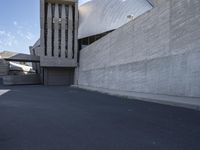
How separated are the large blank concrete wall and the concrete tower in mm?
15711

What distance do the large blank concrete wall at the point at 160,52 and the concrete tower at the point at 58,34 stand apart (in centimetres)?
1571

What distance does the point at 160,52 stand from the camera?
16156 millimetres

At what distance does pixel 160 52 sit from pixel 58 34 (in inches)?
1109

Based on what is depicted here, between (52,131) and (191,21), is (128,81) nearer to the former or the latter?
(191,21)

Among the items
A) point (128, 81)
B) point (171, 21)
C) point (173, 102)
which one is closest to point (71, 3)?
point (128, 81)

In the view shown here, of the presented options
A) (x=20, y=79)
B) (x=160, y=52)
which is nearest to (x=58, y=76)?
(x=20, y=79)

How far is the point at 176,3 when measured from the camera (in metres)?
14.7

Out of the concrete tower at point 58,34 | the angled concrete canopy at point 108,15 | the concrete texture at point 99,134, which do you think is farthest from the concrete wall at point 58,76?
the concrete texture at point 99,134

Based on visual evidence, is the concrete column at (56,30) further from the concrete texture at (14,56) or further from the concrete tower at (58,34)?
the concrete texture at (14,56)

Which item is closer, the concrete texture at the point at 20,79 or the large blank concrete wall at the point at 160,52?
the large blank concrete wall at the point at 160,52

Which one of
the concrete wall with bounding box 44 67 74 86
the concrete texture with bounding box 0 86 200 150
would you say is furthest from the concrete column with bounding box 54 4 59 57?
the concrete texture with bounding box 0 86 200 150

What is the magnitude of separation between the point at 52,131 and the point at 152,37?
548 inches

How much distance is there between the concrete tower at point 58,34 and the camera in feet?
131

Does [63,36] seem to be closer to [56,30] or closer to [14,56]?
[56,30]
